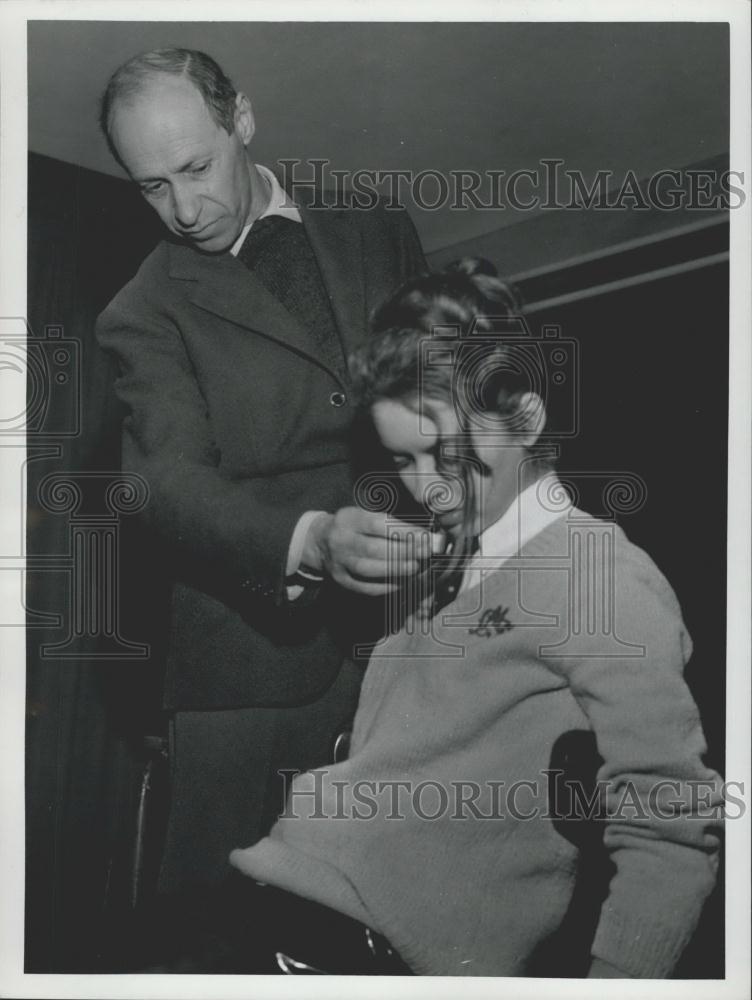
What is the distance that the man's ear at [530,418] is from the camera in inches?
50.6

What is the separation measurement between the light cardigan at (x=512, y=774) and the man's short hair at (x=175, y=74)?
2.25 feet

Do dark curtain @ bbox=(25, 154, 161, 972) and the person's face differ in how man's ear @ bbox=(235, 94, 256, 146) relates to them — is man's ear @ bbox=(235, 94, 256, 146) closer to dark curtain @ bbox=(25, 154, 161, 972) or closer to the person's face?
dark curtain @ bbox=(25, 154, 161, 972)

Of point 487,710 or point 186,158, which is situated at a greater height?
point 186,158

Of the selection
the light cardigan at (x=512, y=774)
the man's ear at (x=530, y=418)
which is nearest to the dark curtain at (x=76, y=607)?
the light cardigan at (x=512, y=774)

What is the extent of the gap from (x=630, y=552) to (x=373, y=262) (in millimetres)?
492

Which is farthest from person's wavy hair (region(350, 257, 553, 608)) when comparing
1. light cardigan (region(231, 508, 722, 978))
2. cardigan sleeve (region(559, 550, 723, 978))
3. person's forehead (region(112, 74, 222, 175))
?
person's forehead (region(112, 74, 222, 175))

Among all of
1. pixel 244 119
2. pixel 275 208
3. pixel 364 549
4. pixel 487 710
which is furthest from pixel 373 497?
pixel 244 119

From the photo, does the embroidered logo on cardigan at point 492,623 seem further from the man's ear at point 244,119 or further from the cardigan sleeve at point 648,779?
the man's ear at point 244,119

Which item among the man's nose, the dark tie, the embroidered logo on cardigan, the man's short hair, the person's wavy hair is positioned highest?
the man's short hair

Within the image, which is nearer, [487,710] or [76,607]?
[487,710]

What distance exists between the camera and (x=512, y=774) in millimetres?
1269

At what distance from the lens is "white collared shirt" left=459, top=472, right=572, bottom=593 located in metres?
1.26

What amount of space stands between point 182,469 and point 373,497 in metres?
0.25

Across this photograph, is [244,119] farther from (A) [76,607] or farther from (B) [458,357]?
(A) [76,607]
